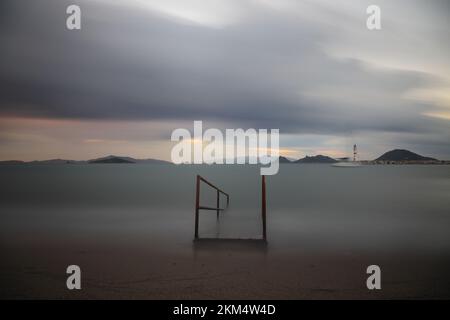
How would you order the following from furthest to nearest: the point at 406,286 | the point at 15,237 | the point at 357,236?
the point at 357,236 < the point at 15,237 < the point at 406,286

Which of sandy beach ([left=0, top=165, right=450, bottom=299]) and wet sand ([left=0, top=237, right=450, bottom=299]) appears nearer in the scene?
wet sand ([left=0, top=237, right=450, bottom=299])

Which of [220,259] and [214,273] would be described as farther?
[220,259]

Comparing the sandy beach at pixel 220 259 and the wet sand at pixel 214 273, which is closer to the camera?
the wet sand at pixel 214 273

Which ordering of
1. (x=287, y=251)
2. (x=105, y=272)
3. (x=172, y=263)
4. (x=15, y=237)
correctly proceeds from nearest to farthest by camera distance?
1. (x=105, y=272)
2. (x=172, y=263)
3. (x=287, y=251)
4. (x=15, y=237)

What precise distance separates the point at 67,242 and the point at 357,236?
12525 mm

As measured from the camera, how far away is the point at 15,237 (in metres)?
14.5

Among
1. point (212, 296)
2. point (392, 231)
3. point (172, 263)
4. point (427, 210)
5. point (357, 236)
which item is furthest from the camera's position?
point (427, 210)

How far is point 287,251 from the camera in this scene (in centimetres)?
1187
